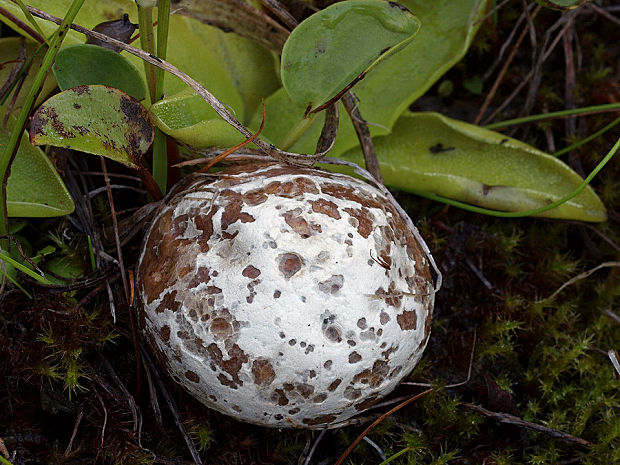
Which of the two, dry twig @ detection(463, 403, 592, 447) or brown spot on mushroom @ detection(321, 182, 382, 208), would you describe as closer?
brown spot on mushroom @ detection(321, 182, 382, 208)

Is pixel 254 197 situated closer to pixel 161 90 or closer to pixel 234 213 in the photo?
pixel 234 213

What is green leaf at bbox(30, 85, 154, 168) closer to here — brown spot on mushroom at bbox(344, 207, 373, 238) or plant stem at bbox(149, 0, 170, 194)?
plant stem at bbox(149, 0, 170, 194)

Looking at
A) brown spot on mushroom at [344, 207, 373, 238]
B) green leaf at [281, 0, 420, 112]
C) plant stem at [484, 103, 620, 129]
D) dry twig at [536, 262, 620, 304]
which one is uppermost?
green leaf at [281, 0, 420, 112]

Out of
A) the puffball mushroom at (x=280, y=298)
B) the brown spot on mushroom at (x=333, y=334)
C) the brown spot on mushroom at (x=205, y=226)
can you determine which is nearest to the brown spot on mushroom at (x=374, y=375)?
the puffball mushroom at (x=280, y=298)

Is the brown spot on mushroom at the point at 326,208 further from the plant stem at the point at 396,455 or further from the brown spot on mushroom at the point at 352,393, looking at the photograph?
the plant stem at the point at 396,455

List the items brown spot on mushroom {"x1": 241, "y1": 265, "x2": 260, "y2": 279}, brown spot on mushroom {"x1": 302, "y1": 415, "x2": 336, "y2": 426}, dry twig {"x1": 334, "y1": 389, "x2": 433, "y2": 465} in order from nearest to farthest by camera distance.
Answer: brown spot on mushroom {"x1": 241, "y1": 265, "x2": 260, "y2": 279} → brown spot on mushroom {"x1": 302, "y1": 415, "x2": 336, "y2": 426} → dry twig {"x1": 334, "y1": 389, "x2": 433, "y2": 465}

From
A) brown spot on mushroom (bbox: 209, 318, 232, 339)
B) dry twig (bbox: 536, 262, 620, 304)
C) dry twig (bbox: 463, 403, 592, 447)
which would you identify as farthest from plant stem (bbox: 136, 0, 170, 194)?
dry twig (bbox: 536, 262, 620, 304)

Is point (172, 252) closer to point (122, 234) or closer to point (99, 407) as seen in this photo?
point (122, 234)
